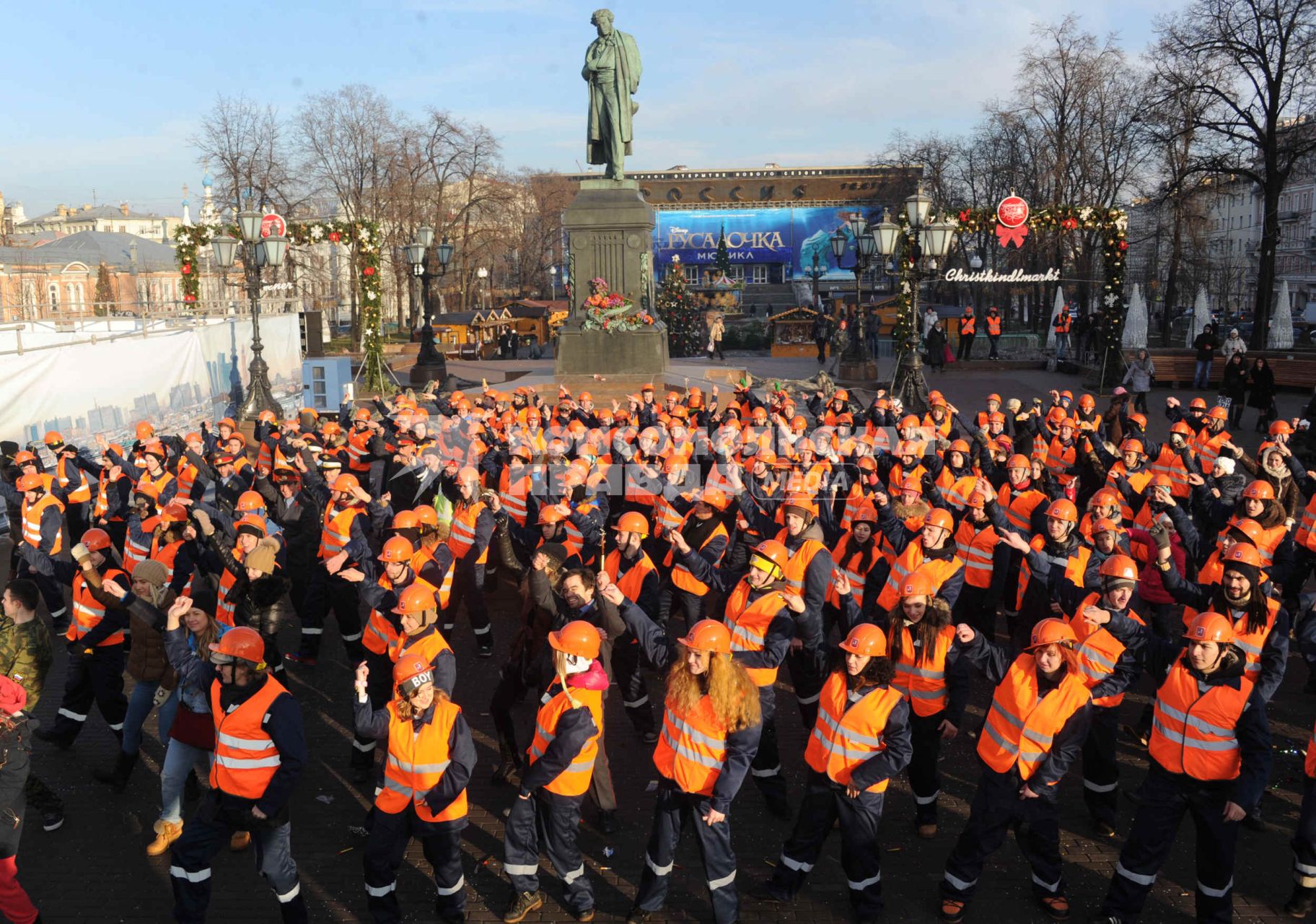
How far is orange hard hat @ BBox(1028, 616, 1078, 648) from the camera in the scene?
525 centimetres

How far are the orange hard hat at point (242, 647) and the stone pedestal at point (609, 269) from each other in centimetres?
1612

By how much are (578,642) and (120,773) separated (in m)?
3.71

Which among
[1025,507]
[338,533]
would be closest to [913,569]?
[1025,507]

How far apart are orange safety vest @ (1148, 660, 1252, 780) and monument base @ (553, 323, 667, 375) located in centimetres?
1651

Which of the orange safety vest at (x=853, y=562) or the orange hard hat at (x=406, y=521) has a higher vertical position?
the orange hard hat at (x=406, y=521)

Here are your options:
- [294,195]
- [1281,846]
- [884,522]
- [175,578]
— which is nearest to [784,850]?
[1281,846]

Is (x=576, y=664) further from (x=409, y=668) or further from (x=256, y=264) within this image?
(x=256, y=264)

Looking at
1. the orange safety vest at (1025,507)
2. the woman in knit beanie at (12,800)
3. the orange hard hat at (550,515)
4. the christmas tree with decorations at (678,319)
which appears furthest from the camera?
the christmas tree with decorations at (678,319)

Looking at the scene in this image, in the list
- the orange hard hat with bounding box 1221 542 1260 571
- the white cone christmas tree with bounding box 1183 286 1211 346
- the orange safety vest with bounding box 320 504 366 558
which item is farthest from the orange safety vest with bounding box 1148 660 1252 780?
the white cone christmas tree with bounding box 1183 286 1211 346

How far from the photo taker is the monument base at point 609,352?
69.7 feet

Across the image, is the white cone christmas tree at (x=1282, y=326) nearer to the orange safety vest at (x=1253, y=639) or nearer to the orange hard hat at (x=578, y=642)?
the orange safety vest at (x=1253, y=639)

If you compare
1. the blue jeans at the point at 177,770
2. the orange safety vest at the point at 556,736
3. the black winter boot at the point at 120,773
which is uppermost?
the orange safety vest at the point at 556,736

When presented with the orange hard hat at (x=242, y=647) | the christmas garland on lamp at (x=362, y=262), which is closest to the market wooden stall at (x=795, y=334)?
the christmas garland on lamp at (x=362, y=262)

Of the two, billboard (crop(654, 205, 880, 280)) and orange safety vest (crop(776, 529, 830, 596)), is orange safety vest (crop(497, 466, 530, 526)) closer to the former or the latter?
orange safety vest (crop(776, 529, 830, 596))
